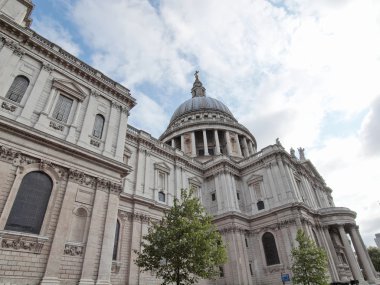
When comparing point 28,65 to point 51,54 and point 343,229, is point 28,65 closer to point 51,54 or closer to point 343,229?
point 51,54

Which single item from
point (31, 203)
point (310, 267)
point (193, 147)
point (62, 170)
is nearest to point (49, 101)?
point (62, 170)

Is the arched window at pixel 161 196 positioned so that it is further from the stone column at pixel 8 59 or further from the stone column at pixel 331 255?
the stone column at pixel 331 255

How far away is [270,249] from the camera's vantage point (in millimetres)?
28359

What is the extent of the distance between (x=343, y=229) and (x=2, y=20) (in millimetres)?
39943

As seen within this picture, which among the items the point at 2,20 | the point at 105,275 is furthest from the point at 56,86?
the point at 105,275

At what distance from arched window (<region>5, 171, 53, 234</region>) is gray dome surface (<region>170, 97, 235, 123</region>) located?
4192 centimetres

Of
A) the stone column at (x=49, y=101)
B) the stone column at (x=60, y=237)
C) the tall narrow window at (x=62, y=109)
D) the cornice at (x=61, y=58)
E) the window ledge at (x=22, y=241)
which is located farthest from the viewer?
the tall narrow window at (x=62, y=109)

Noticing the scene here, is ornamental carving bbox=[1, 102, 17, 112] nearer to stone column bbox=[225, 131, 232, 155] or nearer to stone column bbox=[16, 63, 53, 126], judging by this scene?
stone column bbox=[16, 63, 53, 126]

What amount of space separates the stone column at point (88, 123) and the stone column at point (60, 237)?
3265mm

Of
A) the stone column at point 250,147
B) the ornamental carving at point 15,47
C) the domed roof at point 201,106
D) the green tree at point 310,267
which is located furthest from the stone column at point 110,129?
the domed roof at point 201,106

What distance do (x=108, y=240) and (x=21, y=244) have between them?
475 cm

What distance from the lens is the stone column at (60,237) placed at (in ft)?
42.3

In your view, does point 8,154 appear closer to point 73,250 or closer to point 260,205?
point 73,250

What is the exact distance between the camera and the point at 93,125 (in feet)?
63.6
